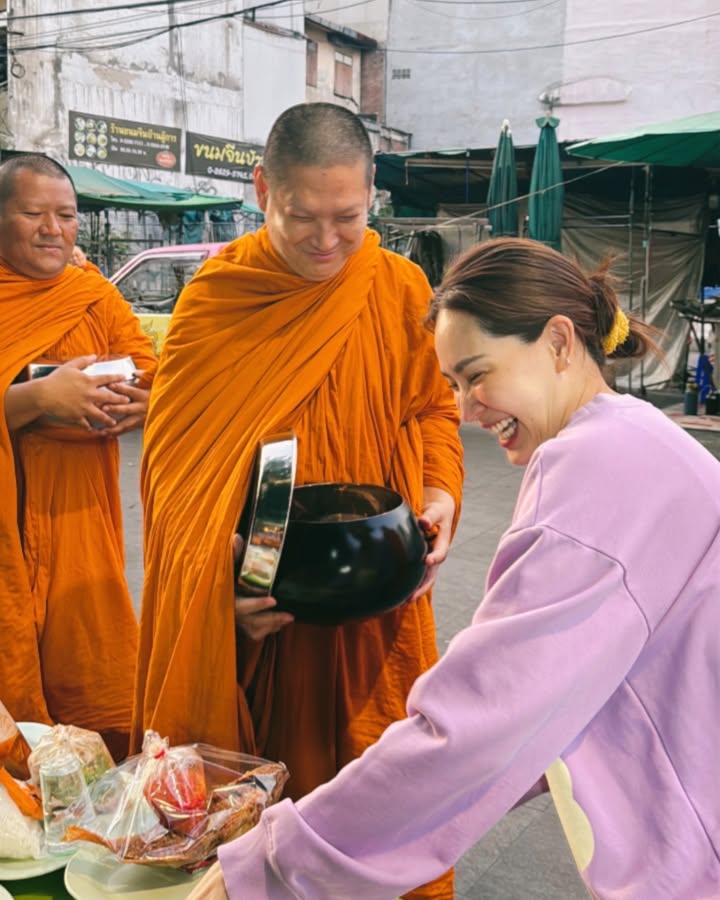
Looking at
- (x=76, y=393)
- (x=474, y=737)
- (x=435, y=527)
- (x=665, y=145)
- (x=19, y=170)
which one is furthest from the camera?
(x=665, y=145)

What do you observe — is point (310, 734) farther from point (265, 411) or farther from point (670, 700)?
point (670, 700)

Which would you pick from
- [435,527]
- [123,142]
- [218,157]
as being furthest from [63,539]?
[218,157]

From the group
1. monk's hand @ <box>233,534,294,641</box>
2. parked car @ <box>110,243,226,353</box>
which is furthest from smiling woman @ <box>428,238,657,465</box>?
parked car @ <box>110,243,226,353</box>

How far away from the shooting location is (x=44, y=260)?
2240 millimetres

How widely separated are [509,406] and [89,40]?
638 inches

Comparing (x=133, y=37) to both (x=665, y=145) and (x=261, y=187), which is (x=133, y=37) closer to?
(x=665, y=145)

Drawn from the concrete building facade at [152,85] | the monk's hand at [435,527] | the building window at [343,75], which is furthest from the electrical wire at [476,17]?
the monk's hand at [435,527]

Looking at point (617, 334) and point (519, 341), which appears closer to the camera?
→ point (519, 341)

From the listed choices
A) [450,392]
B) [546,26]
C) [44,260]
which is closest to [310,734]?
[450,392]

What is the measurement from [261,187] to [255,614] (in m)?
0.82

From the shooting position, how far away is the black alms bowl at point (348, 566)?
1.37 meters

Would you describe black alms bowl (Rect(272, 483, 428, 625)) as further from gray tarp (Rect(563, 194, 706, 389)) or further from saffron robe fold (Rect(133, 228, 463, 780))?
gray tarp (Rect(563, 194, 706, 389))

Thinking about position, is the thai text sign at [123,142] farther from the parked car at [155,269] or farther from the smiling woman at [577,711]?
the smiling woman at [577,711]

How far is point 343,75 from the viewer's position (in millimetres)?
21219
